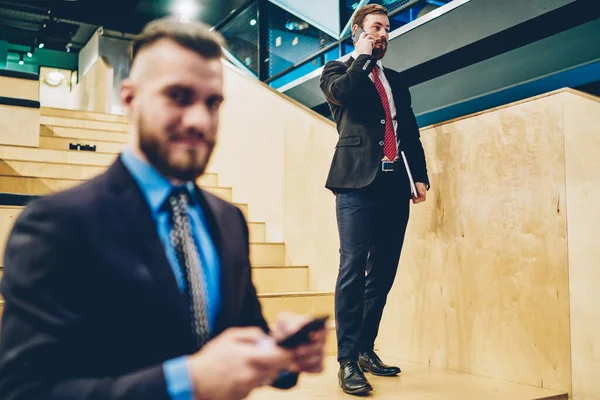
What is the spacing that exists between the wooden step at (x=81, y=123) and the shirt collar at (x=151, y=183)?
15.2 feet

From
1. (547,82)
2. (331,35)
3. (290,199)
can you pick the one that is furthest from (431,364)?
(331,35)

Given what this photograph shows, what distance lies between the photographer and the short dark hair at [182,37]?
22.4 inches

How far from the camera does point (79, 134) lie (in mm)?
4688

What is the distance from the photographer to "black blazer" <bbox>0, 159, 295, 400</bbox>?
483 millimetres

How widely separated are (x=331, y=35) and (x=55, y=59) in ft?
28.2

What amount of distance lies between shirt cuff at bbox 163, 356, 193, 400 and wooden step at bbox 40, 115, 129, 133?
4761 mm

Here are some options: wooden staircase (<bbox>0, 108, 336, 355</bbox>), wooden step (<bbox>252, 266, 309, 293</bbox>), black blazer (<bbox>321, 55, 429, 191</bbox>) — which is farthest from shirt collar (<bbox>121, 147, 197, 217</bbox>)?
wooden step (<bbox>252, 266, 309, 293</bbox>)

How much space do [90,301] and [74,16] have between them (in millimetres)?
9715

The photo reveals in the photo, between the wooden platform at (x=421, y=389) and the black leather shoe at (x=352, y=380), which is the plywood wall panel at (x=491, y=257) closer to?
the wooden platform at (x=421, y=389)

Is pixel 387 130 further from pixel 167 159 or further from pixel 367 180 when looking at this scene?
pixel 167 159

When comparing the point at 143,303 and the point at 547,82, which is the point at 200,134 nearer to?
the point at 143,303

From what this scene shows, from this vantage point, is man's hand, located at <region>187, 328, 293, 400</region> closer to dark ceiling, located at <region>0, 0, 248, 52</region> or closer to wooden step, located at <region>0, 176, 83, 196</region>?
wooden step, located at <region>0, 176, 83, 196</region>

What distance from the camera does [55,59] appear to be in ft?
38.2

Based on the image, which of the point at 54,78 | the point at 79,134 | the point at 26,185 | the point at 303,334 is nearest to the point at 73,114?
the point at 79,134
